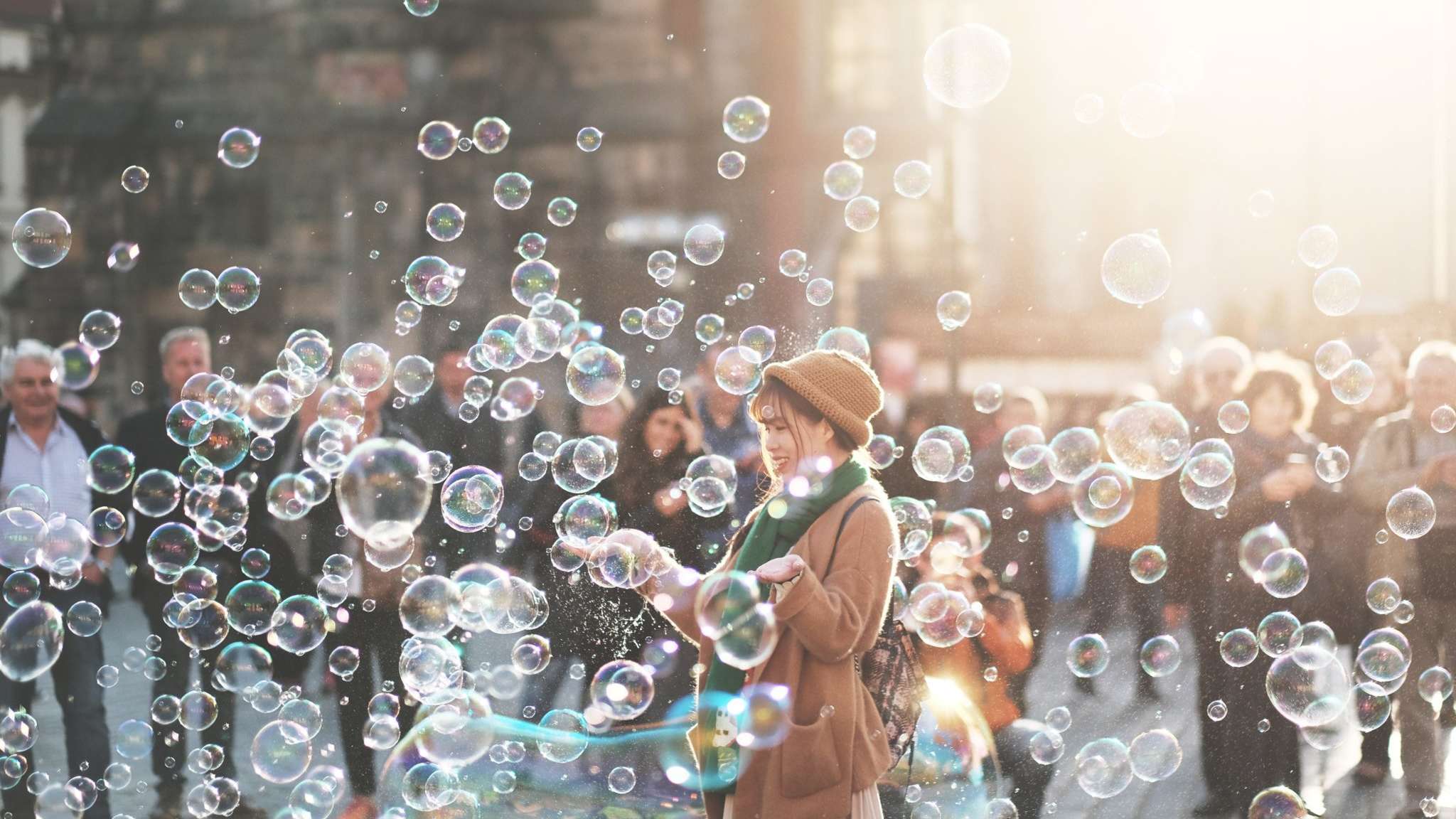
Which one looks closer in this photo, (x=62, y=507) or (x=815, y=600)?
(x=815, y=600)

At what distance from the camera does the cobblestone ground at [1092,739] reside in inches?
190

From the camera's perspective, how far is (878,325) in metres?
13.9

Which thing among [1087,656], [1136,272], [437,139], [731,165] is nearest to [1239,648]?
[1087,656]

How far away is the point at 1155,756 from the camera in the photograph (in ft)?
13.9

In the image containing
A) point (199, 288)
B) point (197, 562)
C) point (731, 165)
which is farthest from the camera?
point (731, 165)

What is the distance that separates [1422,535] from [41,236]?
16.3ft

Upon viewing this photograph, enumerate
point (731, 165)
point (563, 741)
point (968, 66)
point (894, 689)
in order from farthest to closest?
1. point (731, 165)
2. point (968, 66)
3. point (563, 741)
4. point (894, 689)

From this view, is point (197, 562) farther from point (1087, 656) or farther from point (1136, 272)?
point (1136, 272)

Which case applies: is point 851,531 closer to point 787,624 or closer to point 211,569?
point 787,624

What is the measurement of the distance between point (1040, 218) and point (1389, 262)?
3.55 metres

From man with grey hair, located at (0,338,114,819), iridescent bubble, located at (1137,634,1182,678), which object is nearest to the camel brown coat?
iridescent bubble, located at (1137,634,1182,678)

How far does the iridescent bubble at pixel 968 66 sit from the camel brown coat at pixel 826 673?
356cm

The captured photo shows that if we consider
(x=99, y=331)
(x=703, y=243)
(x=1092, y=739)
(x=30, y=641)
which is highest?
(x=703, y=243)

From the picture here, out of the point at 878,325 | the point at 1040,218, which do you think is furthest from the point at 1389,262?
the point at 878,325
